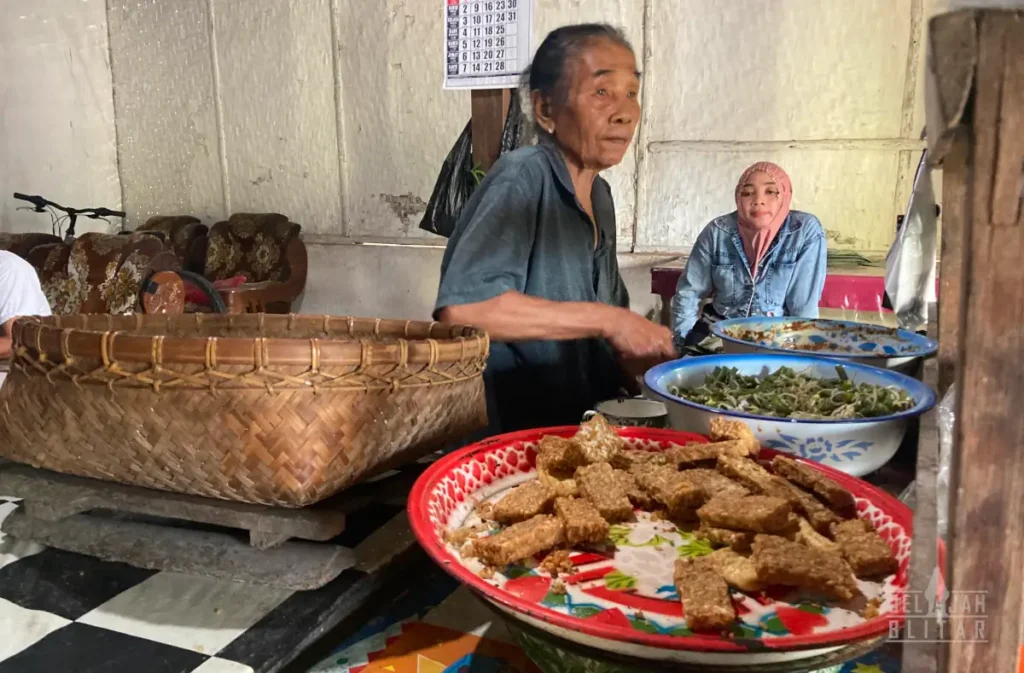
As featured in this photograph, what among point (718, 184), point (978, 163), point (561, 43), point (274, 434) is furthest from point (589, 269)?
point (718, 184)

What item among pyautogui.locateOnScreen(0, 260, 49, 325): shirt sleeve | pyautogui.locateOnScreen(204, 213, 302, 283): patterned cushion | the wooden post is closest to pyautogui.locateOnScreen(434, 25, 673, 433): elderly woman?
the wooden post

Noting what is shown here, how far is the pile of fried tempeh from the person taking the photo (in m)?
0.70

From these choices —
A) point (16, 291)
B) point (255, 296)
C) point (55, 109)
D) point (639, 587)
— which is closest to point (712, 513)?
point (639, 587)

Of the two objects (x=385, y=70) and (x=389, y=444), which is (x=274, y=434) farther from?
(x=385, y=70)

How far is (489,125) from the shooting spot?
12.0 feet

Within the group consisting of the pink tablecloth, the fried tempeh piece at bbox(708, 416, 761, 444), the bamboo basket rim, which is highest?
the bamboo basket rim

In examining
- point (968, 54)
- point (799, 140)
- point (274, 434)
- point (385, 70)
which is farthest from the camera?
point (385, 70)

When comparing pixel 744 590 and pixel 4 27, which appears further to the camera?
pixel 4 27

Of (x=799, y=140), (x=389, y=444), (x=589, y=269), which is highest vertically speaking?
(x=799, y=140)

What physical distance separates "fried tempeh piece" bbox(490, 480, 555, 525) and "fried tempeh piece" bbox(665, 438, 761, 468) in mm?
194

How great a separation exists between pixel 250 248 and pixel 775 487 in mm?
5333

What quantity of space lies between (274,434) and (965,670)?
0.72 metres

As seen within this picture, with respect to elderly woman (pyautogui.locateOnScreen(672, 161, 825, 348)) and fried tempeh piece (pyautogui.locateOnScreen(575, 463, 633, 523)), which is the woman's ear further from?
elderly woman (pyautogui.locateOnScreen(672, 161, 825, 348))

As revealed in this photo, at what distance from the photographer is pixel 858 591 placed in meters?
0.70
